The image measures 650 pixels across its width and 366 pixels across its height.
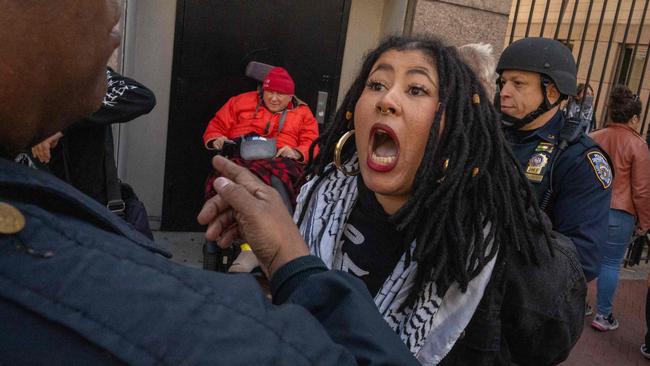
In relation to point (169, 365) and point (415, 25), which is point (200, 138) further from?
point (169, 365)

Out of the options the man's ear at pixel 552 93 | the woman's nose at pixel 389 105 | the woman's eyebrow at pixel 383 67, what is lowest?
the woman's nose at pixel 389 105

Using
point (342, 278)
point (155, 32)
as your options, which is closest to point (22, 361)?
point (342, 278)

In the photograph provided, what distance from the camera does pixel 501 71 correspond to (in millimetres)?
2969

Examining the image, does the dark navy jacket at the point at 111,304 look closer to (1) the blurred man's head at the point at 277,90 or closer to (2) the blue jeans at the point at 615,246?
(1) the blurred man's head at the point at 277,90

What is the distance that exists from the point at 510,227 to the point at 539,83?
141 centimetres

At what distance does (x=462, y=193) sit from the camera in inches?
68.2

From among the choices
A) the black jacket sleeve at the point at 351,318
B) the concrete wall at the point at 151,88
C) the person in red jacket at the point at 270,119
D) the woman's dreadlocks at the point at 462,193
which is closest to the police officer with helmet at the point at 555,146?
the woman's dreadlocks at the point at 462,193

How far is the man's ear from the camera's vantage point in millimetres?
2816

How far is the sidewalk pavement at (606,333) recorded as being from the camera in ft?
14.5

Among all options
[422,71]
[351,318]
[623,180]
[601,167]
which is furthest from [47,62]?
[623,180]

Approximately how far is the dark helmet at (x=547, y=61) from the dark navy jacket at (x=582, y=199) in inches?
13.9

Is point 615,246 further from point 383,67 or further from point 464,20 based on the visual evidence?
point 383,67

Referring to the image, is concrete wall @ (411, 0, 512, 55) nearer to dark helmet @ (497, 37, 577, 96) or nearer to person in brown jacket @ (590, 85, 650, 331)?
person in brown jacket @ (590, 85, 650, 331)

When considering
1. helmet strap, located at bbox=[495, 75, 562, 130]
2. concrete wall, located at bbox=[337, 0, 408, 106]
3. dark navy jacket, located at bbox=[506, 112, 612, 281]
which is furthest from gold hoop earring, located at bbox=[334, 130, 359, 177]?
concrete wall, located at bbox=[337, 0, 408, 106]
